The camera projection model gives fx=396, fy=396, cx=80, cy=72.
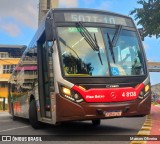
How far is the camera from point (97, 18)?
10570 mm

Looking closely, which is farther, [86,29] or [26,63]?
→ [26,63]

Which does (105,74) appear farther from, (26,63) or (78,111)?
(26,63)

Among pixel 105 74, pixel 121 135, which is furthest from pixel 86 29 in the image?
pixel 121 135

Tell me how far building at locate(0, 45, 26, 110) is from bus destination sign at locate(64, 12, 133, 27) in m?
→ 54.7

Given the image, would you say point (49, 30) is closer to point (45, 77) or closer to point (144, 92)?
point (45, 77)

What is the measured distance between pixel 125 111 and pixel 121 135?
591 millimetres

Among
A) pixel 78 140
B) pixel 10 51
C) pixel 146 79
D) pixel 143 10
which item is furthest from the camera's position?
pixel 10 51

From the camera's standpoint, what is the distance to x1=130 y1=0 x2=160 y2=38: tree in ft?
67.9

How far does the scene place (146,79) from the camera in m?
10.3

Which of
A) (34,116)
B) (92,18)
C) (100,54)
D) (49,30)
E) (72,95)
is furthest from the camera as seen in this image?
(34,116)

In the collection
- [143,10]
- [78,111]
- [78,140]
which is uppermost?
[143,10]

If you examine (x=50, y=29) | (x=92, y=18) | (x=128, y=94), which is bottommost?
(x=128, y=94)

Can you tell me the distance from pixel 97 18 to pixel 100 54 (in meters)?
1.15

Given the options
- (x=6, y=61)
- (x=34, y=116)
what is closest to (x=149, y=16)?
(x=34, y=116)
